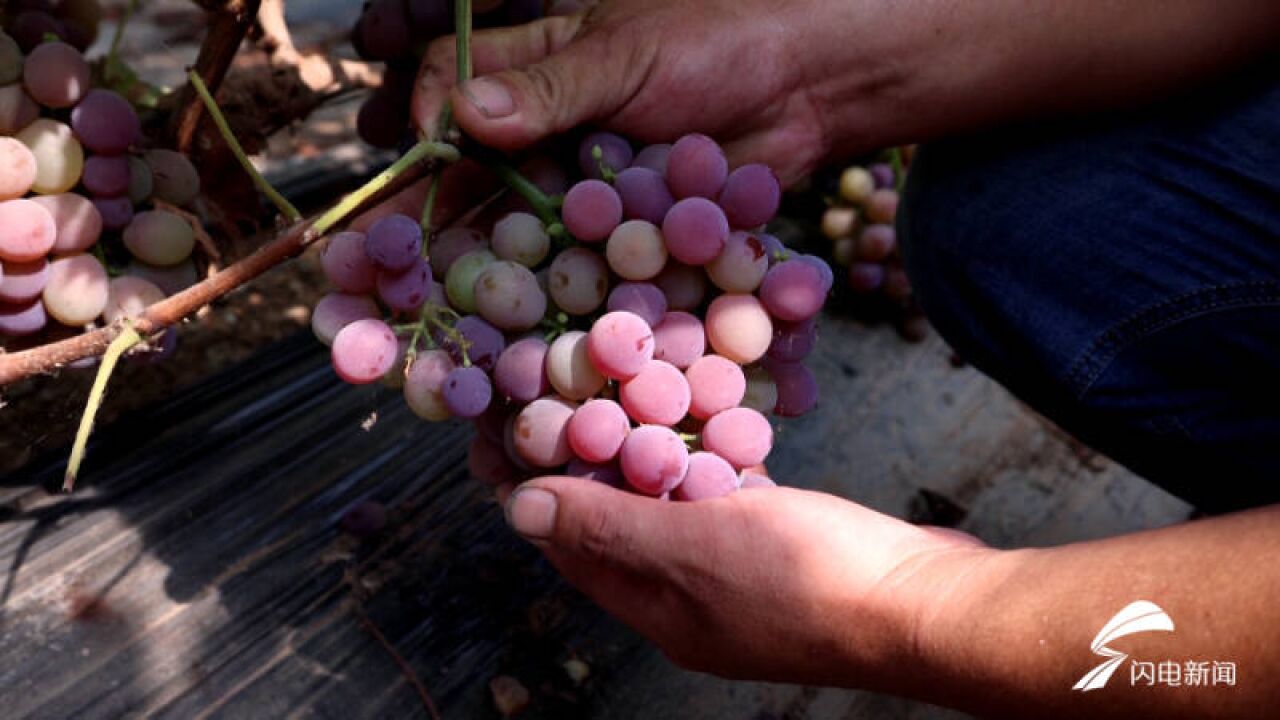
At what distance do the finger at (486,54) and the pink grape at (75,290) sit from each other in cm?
37

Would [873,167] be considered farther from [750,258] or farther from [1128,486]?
Result: [750,258]

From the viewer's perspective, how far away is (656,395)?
770mm

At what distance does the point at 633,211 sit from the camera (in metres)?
0.80

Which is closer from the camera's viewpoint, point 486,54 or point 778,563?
point 778,563

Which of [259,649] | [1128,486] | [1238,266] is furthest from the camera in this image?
[1128,486]

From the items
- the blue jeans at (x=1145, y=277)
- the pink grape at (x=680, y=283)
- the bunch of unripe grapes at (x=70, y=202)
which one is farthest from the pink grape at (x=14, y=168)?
the blue jeans at (x=1145, y=277)

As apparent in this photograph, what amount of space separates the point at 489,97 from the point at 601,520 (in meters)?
0.37

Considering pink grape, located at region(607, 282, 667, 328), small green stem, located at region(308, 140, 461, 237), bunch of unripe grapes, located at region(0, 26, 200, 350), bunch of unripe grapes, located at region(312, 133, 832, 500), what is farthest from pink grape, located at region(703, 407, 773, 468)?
bunch of unripe grapes, located at region(0, 26, 200, 350)

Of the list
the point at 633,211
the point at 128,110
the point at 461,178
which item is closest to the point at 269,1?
the point at 128,110

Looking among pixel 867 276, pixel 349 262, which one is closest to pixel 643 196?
pixel 349 262

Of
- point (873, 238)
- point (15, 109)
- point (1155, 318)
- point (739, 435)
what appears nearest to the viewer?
point (739, 435)

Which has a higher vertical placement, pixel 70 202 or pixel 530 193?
pixel 530 193

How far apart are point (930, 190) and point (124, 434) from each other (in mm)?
1136

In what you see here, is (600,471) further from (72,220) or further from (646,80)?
(72,220)
